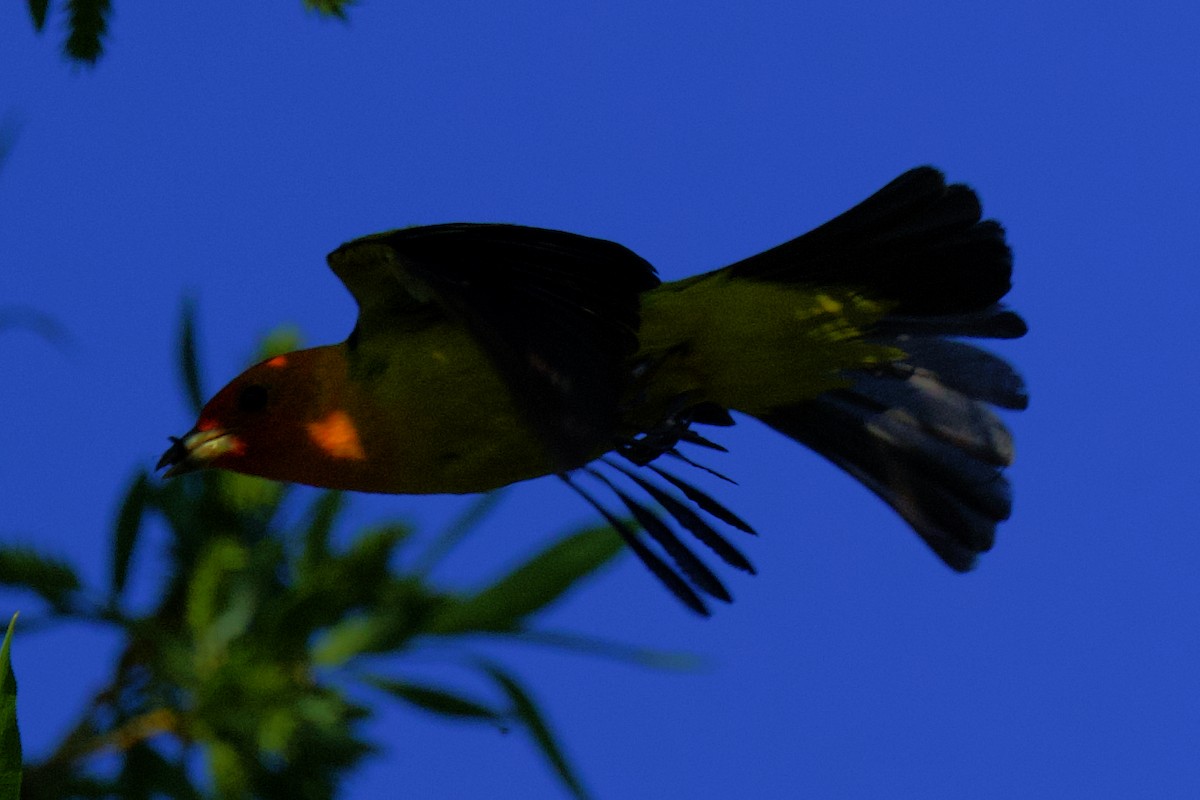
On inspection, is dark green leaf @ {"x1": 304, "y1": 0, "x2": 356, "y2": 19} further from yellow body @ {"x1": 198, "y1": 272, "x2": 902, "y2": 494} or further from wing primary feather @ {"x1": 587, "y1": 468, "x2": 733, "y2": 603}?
wing primary feather @ {"x1": 587, "y1": 468, "x2": 733, "y2": 603}

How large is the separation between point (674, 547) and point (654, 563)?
65mm

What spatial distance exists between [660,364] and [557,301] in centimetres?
35

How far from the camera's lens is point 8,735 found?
148 centimetres

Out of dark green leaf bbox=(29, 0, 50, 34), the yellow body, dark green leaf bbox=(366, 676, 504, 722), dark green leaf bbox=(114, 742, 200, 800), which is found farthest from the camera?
dark green leaf bbox=(366, 676, 504, 722)

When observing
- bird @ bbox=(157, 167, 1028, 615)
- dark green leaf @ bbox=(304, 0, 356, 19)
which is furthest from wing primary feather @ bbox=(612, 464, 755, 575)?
dark green leaf @ bbox=(304, 0, 356, 19)

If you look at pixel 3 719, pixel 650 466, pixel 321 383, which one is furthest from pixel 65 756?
pixel 3 719

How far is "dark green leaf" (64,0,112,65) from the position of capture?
1.98 m

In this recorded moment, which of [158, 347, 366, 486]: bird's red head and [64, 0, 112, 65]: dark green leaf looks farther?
[158, 347, 366, 486]: bird's red head

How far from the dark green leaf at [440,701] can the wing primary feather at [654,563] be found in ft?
5.34

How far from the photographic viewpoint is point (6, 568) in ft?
12.0

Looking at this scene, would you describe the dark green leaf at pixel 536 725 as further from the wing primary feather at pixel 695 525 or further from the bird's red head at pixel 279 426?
the bird's red head at pixel 279 426

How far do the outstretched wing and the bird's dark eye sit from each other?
28 centimetres

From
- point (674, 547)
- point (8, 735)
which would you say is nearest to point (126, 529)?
point (674, 547)

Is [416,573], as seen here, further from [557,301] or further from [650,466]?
[557,301]
